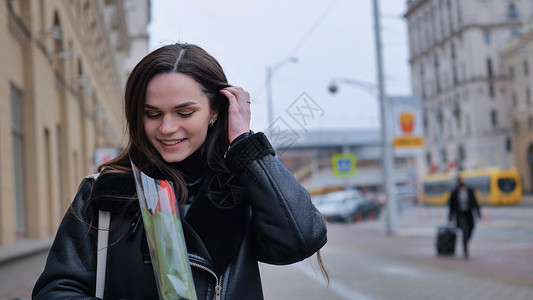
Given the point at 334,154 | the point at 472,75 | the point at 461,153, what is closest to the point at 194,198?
the point at 472,75

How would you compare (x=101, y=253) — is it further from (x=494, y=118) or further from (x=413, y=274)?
(x=494, y=118)

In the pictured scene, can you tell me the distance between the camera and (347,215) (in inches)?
1414

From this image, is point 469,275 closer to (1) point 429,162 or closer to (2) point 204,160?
(2) point 204,160

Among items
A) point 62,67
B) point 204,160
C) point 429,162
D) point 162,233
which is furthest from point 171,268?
→ point 429,162

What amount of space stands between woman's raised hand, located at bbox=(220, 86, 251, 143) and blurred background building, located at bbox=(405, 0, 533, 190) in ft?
96.9

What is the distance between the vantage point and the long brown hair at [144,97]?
1.78m

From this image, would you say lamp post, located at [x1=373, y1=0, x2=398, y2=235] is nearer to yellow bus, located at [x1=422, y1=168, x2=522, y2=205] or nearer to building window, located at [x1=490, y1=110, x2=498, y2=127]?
yellow bus, located at [x1=422, y1=168, x2=522, y2=205]

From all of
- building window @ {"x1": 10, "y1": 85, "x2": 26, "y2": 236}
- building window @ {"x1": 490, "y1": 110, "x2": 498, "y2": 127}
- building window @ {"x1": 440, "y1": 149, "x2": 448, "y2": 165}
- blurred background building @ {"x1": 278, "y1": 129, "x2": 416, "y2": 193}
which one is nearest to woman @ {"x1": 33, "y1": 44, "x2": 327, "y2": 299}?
building window @ {"x1": 10, "y1": 85, "x2": 26, "y2": 236}

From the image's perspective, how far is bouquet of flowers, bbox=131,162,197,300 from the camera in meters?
1.43

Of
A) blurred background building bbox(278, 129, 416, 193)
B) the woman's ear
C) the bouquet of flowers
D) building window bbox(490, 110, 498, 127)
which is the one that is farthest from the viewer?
blurred background building bbox(278, 129, 416, 193)

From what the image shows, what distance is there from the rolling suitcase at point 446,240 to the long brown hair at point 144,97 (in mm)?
12509

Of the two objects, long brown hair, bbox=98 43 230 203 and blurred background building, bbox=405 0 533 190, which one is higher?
blurred background building, bbox=405 0 533 190

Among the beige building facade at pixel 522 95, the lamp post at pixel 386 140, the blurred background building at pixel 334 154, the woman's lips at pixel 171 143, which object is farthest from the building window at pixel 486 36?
the woman's lips at pixel 171 143

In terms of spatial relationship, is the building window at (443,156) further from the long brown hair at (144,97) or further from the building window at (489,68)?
the long brown hair at (144,97)
